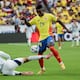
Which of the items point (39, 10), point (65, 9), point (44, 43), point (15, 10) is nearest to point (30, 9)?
point (15, 10)

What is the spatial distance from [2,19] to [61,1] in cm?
714

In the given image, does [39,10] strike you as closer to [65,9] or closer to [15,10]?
[15,10]

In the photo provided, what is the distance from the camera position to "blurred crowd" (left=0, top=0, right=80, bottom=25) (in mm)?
41562

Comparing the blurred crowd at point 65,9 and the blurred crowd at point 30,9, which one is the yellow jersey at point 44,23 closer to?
the blurred crowd at point 30,9

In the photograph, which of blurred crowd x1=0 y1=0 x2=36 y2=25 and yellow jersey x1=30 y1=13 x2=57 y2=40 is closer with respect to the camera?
yellow jersey x1=30 y1=13 x2=57 y2=40

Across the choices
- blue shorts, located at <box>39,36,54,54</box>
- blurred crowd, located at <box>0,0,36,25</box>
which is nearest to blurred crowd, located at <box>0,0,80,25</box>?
blurred crowd, located at <box>0,0,36,25</box>

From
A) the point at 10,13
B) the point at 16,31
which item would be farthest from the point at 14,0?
the point at 16,31

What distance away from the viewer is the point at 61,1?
44.7m

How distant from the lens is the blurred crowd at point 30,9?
41.6 meters

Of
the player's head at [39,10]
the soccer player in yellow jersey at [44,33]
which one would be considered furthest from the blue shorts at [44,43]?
the player's head at [39,10]

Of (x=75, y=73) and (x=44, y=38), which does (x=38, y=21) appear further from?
(x=75, y=73)

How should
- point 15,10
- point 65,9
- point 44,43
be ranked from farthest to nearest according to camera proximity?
point 65,9 → point 15,10 → point 44,43

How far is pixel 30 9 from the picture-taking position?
4312 centimetres

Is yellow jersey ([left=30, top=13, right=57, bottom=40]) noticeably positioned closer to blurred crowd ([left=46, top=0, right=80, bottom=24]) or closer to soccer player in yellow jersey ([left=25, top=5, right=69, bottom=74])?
soccer player in yellow jersey ([left=25, top=5, right=69, bottom=74])
